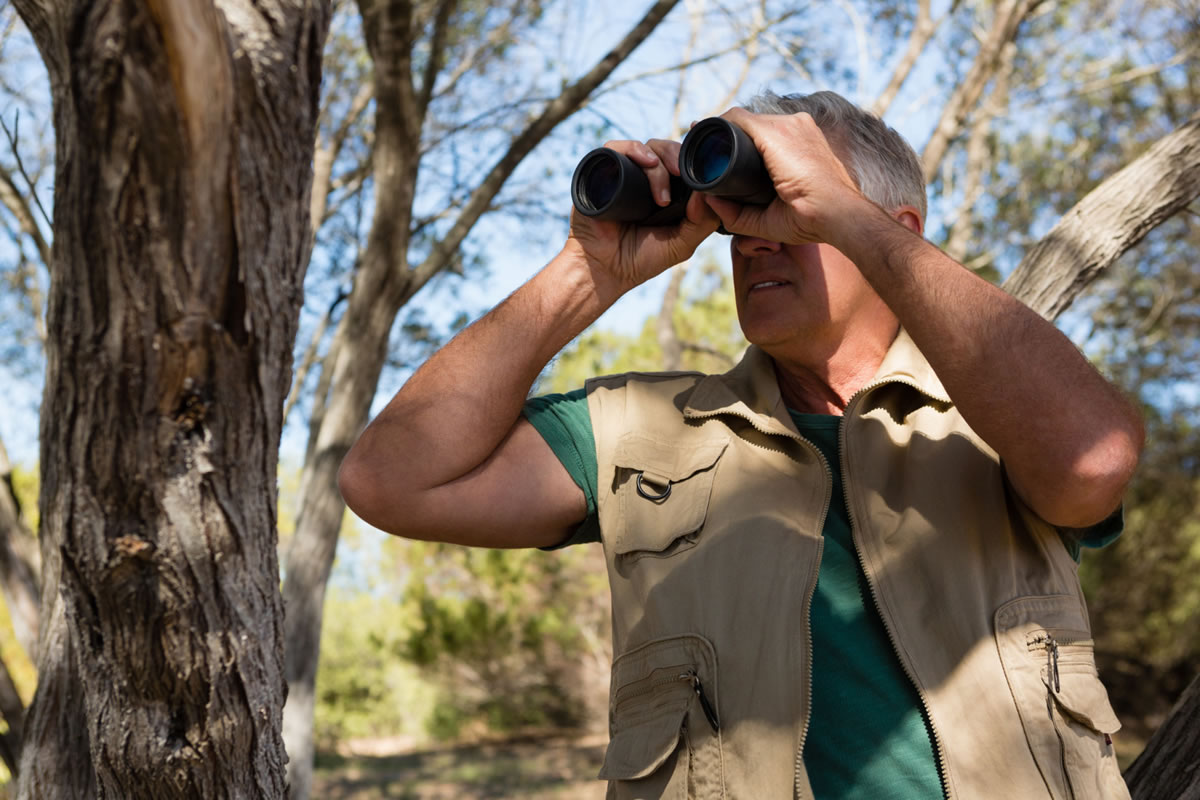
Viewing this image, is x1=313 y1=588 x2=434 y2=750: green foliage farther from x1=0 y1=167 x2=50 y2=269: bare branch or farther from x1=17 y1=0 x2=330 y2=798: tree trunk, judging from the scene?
x1=17 y1=0 x2=330 y2=798: tree trunk

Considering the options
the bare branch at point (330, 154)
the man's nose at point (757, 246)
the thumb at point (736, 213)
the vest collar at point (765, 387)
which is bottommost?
the vest collar at point (765, 387)

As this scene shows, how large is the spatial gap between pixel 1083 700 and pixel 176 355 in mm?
1245

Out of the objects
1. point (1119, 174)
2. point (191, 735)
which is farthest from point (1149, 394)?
point (191, 735)

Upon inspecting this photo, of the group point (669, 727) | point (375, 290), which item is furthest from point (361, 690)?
point (669, 727)

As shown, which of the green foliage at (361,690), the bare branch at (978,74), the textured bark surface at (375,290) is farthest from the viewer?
the green foliage at (361,690)

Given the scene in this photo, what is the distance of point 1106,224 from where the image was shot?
8.26ft

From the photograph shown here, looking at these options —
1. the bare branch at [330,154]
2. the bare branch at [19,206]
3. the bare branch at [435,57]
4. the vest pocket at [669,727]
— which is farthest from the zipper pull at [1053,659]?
the bare branch at [330,154]

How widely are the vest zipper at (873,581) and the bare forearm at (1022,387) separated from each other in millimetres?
184

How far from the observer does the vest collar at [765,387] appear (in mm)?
1721

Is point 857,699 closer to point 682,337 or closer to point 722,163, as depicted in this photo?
point 722,163

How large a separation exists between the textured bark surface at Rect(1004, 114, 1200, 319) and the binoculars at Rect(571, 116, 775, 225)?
40.5 inches

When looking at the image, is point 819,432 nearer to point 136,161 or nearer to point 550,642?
point 136,161

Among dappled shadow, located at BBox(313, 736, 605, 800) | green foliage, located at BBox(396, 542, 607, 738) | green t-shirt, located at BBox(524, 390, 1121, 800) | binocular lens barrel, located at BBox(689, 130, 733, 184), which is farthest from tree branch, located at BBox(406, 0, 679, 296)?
green foliage, located at BBox(396, 542, 607, 738)

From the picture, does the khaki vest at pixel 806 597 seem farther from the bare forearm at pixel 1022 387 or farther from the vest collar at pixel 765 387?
the bare forearm at pixel 1022 387
